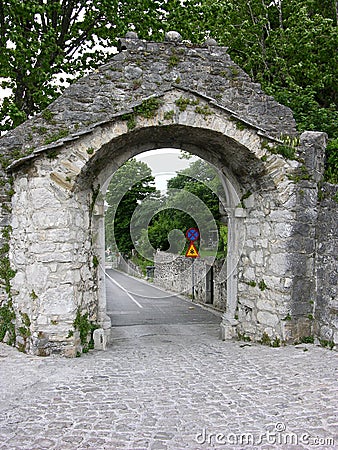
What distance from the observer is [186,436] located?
364cm

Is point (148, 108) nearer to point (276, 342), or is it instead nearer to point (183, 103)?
point (183, 103)

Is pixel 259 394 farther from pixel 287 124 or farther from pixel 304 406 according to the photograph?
pixel 287 124

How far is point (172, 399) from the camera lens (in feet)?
14.8

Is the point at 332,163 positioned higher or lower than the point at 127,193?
lower

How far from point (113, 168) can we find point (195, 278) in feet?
29.0

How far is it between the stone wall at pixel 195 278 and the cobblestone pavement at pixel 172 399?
19.6 ft

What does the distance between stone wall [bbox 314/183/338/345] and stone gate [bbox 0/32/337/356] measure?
21mm

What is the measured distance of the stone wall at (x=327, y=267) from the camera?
6.09m

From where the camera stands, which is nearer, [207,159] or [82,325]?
[82,325]

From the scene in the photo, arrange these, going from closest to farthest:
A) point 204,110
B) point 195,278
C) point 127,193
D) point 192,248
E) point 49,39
Result: 1. point 204,110
2. point 49,39
3. point 192,248
4. point 195,278
5. point 127,193

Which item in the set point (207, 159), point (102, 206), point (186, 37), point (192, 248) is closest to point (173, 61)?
point (207, 159)

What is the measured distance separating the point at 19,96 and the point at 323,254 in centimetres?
771

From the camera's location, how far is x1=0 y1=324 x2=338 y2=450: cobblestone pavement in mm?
3602

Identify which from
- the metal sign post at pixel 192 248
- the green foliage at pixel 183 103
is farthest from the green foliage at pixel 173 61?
the metal sign post at pixel 192 248
